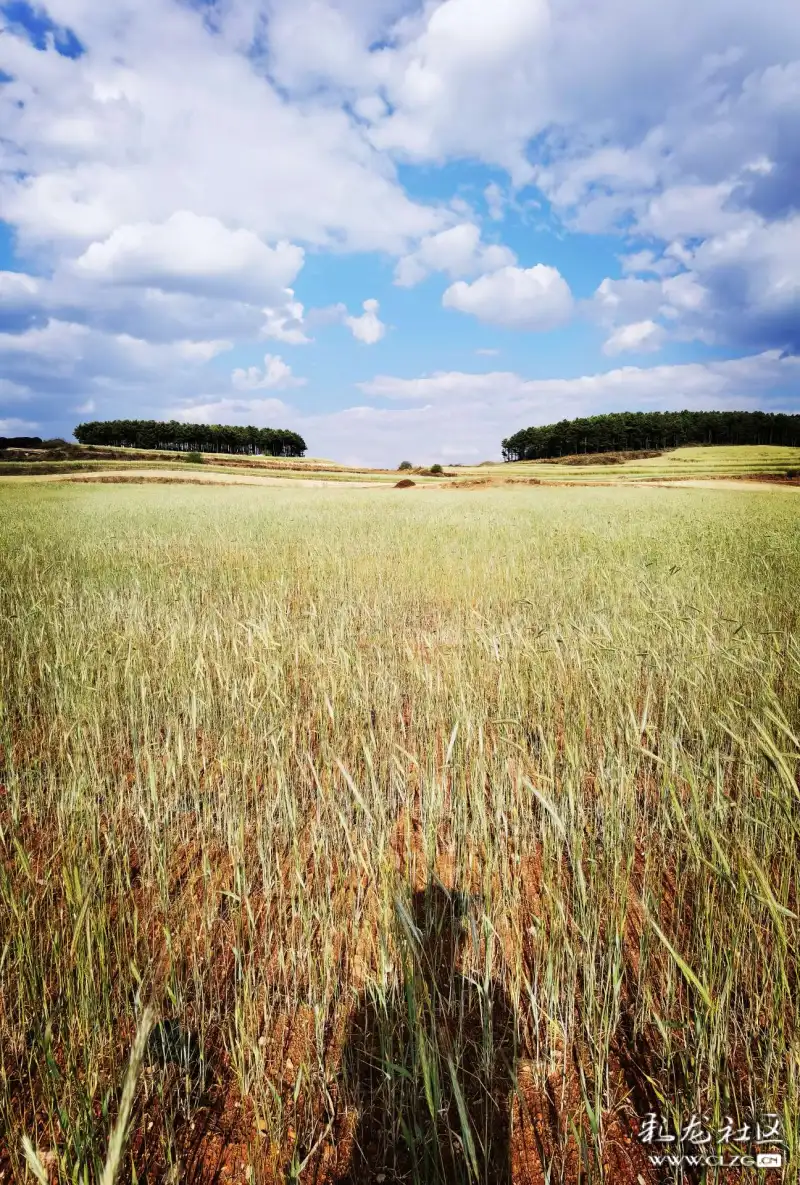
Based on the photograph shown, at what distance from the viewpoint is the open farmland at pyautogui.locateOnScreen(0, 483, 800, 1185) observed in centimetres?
120

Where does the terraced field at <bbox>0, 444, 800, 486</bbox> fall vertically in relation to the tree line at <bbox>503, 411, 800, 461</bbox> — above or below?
below

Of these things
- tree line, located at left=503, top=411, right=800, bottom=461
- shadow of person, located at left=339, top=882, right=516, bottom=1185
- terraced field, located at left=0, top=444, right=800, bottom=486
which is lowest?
shadow of person, located at left=339, top=882, right=516, bottom=1185

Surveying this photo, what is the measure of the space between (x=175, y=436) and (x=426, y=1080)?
124781 mm

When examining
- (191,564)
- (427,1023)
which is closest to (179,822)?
(427,1023)

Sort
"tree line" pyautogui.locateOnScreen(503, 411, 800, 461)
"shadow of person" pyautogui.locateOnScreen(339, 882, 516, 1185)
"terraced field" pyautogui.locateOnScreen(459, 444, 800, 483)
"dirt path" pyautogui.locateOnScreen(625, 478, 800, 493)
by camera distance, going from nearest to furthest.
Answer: "shadow of person" pyautogui.locateOnScreen(339, 882, 516, 1185) → "dirt path" pyautogui.locateOnScreen(625, 478, 800, 493) → "terraced field" pyautogui.locateOnScreen(459, 444, 800, 483) → "tree line" pyautogui.locateOnScreen(503, 411, 800, 461)

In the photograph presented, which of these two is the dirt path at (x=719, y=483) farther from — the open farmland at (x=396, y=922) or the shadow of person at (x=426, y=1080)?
the shadow of person at (x=426, y=1080)

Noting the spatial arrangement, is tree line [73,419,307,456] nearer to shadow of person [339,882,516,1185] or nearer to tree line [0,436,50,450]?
tree line [0,436,50,450]

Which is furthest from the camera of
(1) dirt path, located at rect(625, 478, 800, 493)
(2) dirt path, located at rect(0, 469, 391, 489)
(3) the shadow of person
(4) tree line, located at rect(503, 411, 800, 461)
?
(4) tree line, located at rect(503, 411, 800, 461)

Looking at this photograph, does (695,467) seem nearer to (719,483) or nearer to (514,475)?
(719,483)

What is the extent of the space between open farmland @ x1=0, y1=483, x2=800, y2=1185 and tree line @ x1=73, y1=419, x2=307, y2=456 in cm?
11420

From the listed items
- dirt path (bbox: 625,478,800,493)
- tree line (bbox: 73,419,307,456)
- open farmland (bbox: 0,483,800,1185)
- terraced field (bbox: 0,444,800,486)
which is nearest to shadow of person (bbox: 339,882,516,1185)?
open farmland (bbox: 0,483,800,1185)

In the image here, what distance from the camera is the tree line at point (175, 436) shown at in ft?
358

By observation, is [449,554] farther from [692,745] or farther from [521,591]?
[692,745]

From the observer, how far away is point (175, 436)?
364 feet
